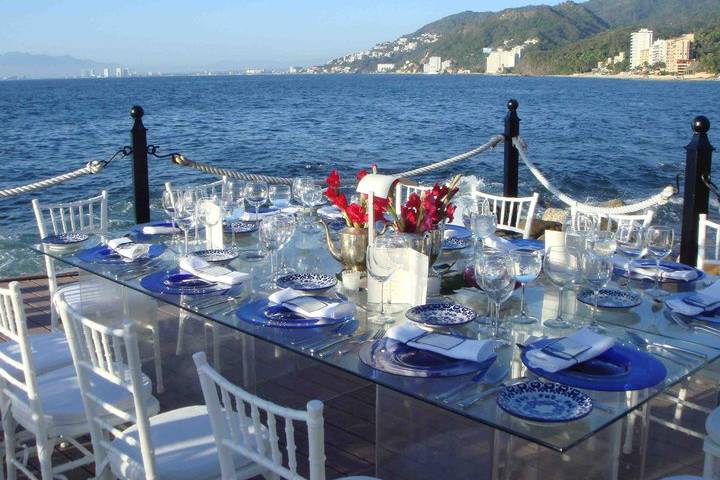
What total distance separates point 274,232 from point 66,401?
36.0 inches

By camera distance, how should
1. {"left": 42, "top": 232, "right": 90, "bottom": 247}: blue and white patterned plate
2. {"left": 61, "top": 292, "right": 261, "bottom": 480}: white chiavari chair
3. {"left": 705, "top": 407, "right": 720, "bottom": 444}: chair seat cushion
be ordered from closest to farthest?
{"left": 61, "top": 292, "right": 261, "bottom": 480}: white chiavari chair, {"left": 705, "top": 407, "right": 720, "bottom": 444}: chair seat cushion, {"left": 42, "top": 232, "right": 90, "bottom": 247}: blue and white patterned plate

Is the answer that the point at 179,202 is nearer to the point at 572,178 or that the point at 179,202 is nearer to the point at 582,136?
the point at 572,178

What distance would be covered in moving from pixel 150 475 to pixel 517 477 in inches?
43.0

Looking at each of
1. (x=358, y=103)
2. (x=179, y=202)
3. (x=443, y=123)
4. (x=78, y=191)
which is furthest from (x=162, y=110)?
(x=179, y=202)

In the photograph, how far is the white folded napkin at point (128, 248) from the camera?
10.1ft

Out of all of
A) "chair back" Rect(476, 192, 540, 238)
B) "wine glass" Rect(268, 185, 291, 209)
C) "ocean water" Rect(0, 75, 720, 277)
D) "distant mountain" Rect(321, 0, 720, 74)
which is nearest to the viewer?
"wine glass" Rect(268, 185, 291, 209)

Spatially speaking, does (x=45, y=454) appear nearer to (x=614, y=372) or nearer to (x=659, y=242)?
(x=614, y=372)

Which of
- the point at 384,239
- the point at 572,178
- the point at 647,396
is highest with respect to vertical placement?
the point at 384,239

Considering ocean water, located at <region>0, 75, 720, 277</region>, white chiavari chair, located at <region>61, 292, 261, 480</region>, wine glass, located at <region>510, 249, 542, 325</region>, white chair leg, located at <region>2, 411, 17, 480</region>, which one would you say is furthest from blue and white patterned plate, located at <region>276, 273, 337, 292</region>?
ocean water, located at <region>0, 75, 720, 277</region>

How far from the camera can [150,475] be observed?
204 centimetres

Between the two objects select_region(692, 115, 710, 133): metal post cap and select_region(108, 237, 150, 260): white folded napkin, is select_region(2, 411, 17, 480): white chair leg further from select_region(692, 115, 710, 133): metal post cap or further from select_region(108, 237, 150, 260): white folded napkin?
select_region(692, 115, 710, 133): metal post cap

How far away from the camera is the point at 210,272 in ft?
9.05

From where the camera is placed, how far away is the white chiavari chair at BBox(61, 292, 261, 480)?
203 centimetres

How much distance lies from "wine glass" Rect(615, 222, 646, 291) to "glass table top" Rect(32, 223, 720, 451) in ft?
0.68
